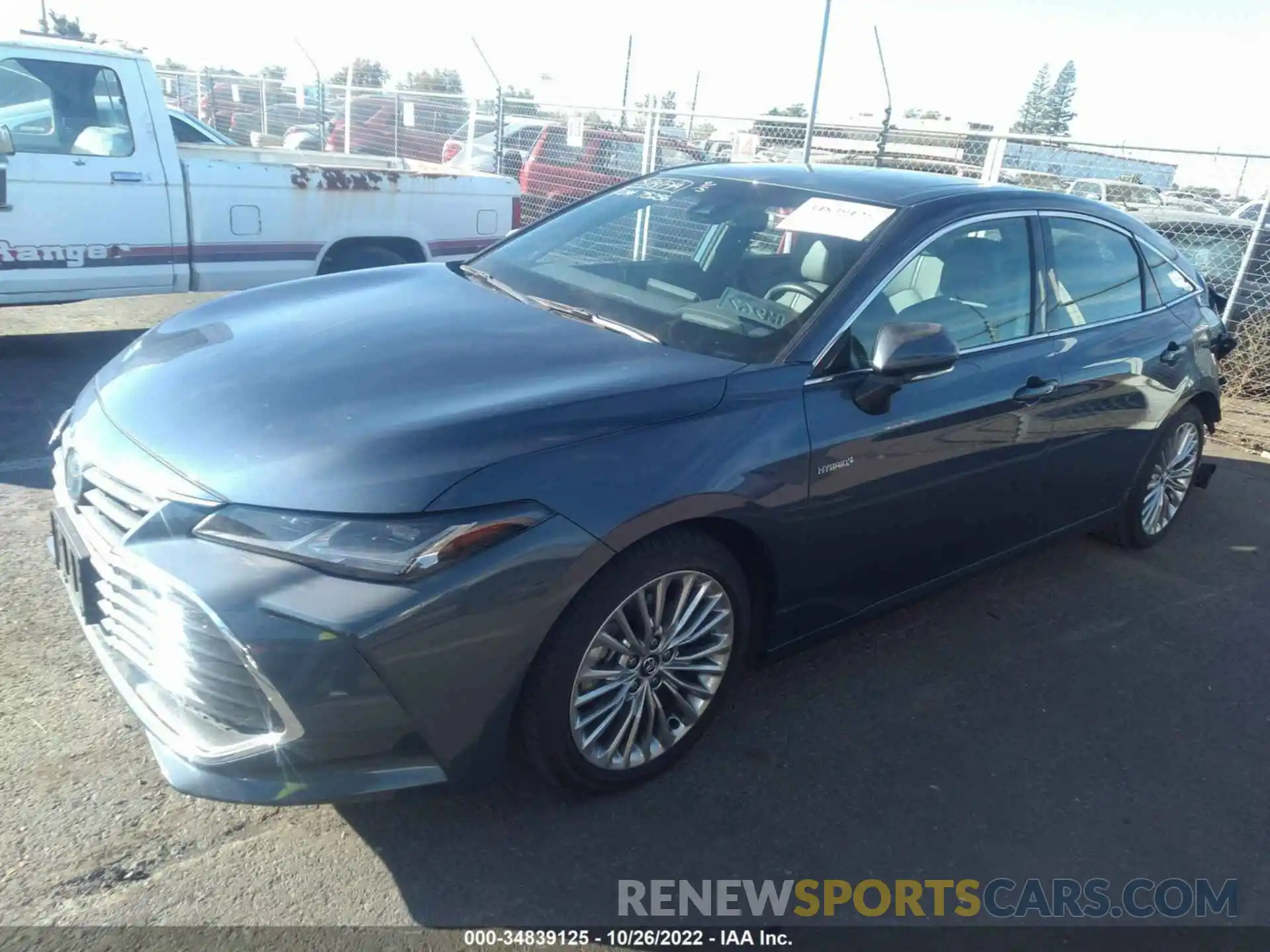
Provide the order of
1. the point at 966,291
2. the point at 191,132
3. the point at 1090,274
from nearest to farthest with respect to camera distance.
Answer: the point at 966,291
the point at 1090,274
the point at 191,132

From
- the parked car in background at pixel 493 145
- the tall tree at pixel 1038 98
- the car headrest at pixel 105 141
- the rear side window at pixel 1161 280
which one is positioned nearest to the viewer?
the rear side window at pixel 1161 280

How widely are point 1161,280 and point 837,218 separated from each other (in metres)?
2.07

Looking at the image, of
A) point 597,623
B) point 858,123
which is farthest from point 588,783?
point 858,123

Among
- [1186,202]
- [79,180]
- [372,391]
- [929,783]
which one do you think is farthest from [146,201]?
[1186,202]

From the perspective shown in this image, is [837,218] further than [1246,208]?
No

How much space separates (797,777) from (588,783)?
68 centimetres

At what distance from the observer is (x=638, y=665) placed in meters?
2.76

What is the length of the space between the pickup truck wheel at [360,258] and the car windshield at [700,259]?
3.47 m

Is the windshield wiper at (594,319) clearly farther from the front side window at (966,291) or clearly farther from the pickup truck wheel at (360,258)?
the pickup truck wheel at (360,258)

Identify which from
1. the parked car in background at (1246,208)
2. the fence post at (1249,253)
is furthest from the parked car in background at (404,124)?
the fence post at (1249,253)

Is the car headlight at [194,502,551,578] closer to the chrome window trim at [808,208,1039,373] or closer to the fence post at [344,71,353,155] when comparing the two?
the chrome window trim at [808,208,1039,373]

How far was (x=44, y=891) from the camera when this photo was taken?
2340mm

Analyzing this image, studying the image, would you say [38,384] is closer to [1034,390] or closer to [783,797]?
[783,797]

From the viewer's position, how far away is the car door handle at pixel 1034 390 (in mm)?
3645
